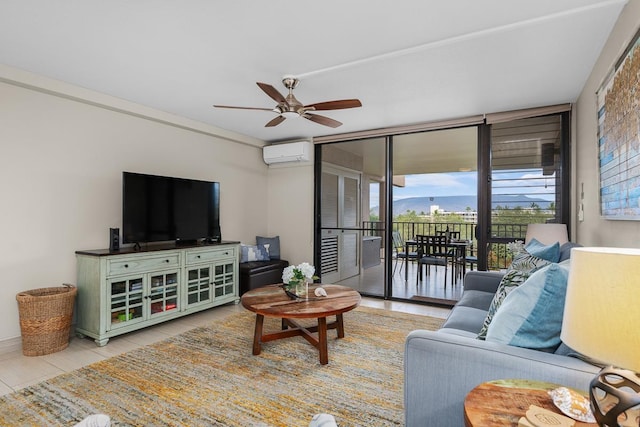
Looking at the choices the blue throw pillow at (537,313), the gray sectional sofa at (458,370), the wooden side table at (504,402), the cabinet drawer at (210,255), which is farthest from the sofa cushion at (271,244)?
the wooden side table at (504,402)

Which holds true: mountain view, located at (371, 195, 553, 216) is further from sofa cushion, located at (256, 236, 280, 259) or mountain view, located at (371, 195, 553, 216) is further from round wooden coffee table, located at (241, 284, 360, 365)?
round wooden coffee table, located at (241, 284, 360, 365)

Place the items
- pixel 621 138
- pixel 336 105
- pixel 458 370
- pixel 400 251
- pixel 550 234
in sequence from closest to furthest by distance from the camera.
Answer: pixel 458 370 → pixel 621 138 → pixel 336 105 → pixel 550 234 → pixel 400 251

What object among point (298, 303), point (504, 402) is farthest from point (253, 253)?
point (504, 402)

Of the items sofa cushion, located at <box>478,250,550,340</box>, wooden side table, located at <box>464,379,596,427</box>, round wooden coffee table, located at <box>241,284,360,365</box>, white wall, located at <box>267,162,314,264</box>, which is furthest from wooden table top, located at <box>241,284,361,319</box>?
white wall, located at <box>267,162,314,264</box>

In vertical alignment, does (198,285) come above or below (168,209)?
below

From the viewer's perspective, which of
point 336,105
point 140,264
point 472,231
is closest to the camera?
point 336,105

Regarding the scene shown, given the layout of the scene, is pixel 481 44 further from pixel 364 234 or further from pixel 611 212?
pixel 364 234

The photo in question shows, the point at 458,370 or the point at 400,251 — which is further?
the point at 400,251

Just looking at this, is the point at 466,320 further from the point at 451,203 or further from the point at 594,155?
A: the point at 451,203

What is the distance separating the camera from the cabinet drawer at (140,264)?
10.00 feet

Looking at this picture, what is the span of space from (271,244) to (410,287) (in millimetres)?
2314

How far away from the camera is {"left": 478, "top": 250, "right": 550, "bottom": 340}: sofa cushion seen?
5.66 feet

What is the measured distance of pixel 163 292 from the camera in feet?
11.5

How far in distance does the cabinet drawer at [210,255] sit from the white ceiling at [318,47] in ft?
5.64
